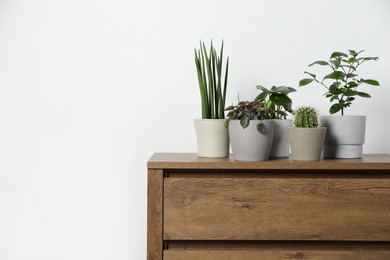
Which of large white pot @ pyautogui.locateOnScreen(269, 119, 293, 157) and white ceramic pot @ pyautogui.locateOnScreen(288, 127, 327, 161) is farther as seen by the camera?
large white pot @ pyautogui.locateOnScreen(269, 119, 293, 157)

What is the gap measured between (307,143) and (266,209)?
0.23 metres

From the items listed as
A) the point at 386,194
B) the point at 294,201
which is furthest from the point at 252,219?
the point at 386,194

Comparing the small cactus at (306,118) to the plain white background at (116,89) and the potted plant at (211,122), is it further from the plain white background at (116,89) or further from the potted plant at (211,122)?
the plain white background at (116,89)

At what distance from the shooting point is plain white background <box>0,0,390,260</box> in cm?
218

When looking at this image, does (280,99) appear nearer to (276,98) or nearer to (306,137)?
(276,98)

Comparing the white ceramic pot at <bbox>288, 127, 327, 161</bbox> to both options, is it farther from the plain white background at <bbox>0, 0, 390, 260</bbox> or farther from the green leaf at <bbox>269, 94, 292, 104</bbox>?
the plain white background at <bbox>0, 0, 390, 260</bbox>

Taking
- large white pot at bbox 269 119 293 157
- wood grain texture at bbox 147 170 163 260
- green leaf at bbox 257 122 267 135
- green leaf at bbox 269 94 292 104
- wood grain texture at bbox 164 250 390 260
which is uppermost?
green leaf at bbox 269 94 292 104

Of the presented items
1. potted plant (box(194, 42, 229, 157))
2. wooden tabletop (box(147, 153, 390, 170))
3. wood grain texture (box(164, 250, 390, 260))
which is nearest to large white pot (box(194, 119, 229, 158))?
potted plant (box(194, 42, 229, 157))

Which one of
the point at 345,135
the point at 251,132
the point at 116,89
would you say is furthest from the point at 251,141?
the point at 116,89

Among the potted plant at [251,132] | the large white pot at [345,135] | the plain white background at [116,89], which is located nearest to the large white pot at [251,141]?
the potted plant at [251,132]

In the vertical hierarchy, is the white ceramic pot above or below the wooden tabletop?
above

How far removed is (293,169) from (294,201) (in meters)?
0.09

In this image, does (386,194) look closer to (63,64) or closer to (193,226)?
(193,226)

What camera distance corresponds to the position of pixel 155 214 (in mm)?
1713
